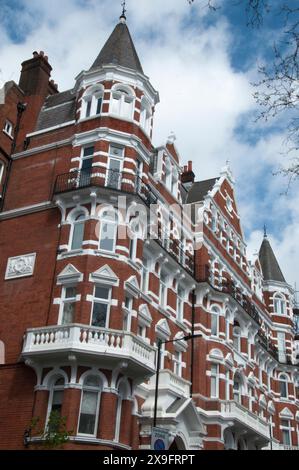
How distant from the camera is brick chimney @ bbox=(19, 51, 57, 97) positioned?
35781 mm

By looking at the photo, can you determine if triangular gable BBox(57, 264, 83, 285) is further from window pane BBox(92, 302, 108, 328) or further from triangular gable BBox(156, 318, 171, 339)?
triangular gable BBox(156, 318, 171, 339)

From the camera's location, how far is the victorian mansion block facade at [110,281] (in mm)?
24672

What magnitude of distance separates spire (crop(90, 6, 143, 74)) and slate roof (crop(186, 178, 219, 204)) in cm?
1140

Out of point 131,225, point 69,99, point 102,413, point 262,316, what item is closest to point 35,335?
point 102,413

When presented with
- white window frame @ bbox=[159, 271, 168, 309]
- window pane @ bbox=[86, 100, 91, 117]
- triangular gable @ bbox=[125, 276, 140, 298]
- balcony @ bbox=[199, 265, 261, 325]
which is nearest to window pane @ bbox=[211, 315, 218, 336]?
balcony @ bbox=[199, 265, 261, 325]

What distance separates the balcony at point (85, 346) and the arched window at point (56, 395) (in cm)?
89

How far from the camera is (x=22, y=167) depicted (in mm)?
32094

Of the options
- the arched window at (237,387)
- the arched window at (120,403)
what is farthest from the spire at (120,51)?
the arched window at (237,387)

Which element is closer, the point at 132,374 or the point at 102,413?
the point at 102,413

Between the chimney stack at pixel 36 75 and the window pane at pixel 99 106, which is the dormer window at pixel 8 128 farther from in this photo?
the window pane at pixel 99 106

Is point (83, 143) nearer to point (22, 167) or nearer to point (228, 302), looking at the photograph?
point (22, 167)
